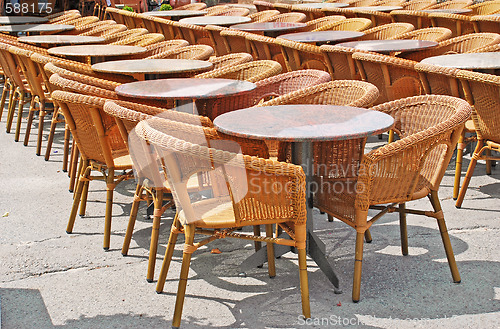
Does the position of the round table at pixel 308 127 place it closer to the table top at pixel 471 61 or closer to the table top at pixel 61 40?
the table top at pixel 471 61

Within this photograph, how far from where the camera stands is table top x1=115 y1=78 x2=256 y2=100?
160 inches

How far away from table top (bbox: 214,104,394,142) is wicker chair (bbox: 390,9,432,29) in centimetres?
512

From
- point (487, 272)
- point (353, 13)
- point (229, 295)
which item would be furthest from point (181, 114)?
point (353, 13)

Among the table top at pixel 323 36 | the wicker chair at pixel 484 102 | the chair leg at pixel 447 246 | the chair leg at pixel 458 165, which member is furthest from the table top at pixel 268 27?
the chair leg at pixel 447 246

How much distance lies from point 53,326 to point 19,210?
1.72 metres

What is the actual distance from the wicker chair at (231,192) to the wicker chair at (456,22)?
5.21 meters

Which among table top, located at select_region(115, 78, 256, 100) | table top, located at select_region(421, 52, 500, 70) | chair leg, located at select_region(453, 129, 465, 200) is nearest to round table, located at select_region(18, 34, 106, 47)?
table top, located at select_region(115, 78, 256, 100)

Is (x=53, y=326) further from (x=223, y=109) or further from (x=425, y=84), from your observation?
(x=425, y=84)

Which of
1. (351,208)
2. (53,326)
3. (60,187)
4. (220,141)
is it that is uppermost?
(220,141)

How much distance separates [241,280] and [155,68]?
6.65 feet

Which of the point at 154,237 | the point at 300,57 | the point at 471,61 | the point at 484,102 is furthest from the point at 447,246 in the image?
the point at 300,57

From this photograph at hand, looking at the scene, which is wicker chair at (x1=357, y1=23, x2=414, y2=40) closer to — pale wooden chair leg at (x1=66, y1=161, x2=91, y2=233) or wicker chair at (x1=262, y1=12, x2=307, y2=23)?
wicker chair at (x1=262, y1=12, x2=307, y2=23)

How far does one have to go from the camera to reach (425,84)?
454 cm

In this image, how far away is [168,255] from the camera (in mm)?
3279
